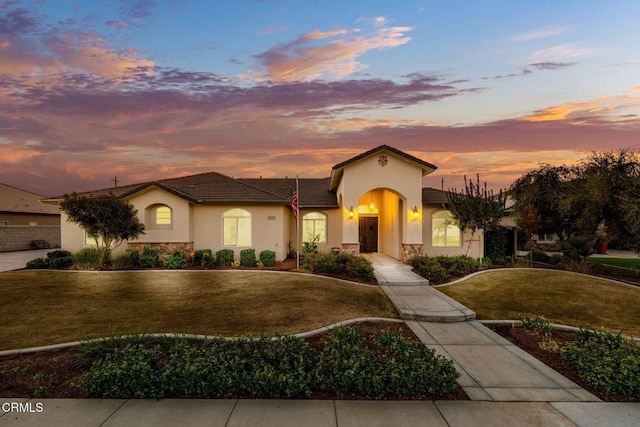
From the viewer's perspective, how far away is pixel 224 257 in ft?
52.9

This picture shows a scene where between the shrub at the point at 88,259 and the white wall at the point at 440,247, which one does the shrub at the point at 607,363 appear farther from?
the shrub at the point at 88,259

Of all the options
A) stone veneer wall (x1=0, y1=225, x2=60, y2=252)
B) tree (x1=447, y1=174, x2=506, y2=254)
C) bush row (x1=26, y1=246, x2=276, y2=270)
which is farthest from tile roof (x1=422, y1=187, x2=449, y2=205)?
stone veneer wall (x1=0, y1=225, x2=60, y2=252)

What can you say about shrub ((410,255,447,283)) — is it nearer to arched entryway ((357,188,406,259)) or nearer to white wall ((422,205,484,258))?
white wall ((422,205,484,258))

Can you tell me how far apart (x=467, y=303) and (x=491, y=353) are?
382cm

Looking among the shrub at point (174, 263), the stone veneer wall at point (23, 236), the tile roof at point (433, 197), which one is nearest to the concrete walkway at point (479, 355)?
the tile roof at point (433, 197)

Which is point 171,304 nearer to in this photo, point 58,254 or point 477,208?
point 58,254

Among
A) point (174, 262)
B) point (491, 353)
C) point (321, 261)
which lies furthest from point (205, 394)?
point (174, 262)

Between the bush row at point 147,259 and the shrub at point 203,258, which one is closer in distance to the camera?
the bush row at point 147,259

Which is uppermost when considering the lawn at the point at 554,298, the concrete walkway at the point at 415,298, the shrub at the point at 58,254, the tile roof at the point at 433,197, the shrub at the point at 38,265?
the tile roof at the point at 433,197

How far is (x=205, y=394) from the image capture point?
4.40 meters

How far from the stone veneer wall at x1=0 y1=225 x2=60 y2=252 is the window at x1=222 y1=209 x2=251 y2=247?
1855cm

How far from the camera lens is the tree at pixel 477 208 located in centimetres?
1516

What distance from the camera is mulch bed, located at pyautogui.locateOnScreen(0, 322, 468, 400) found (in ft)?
14.5

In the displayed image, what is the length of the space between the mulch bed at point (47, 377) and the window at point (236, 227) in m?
11.3
